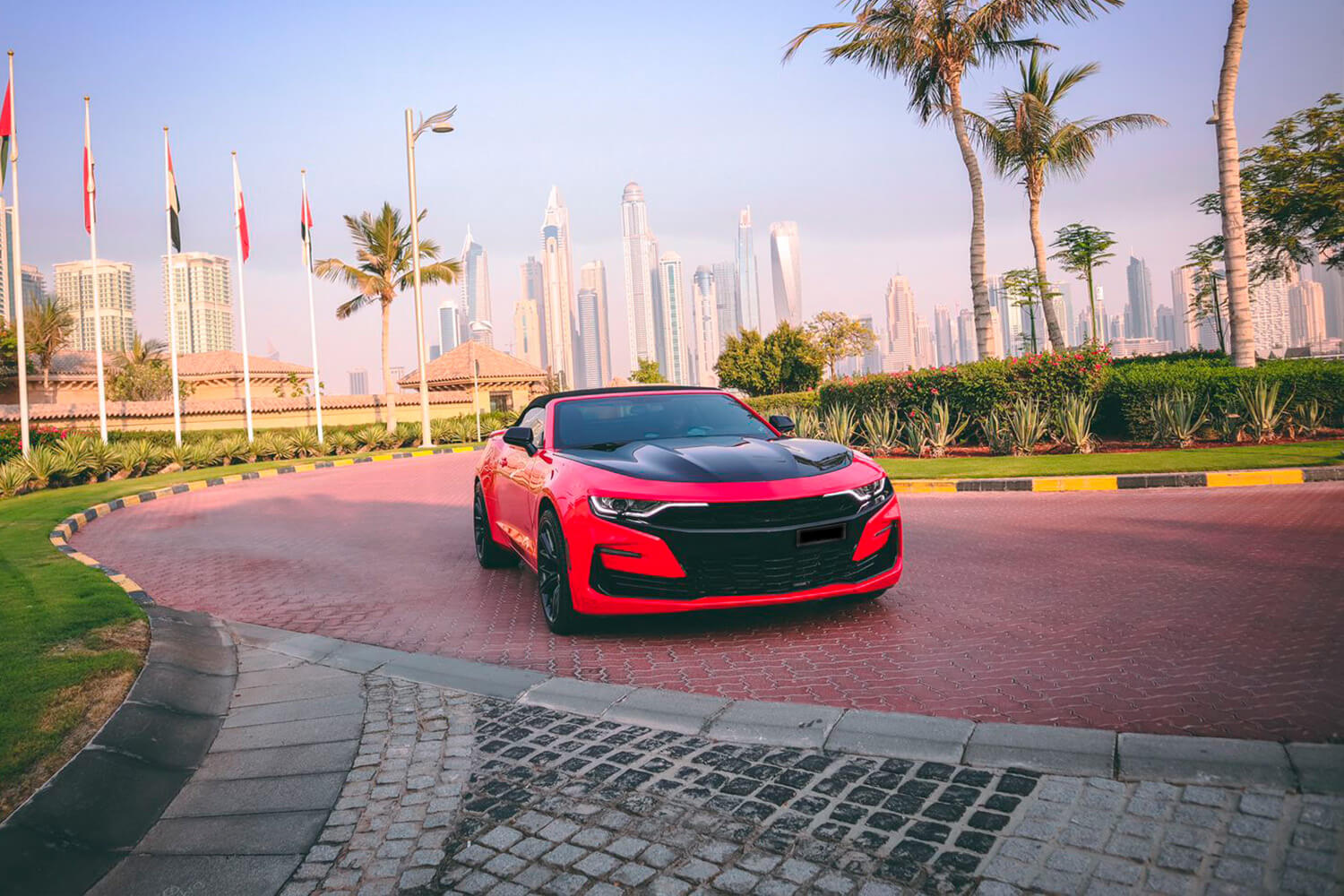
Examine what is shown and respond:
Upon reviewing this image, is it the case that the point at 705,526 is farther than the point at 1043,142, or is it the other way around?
the point at 1043,142

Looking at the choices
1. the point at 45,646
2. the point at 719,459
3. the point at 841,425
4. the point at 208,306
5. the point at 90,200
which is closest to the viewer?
the point at 45,646

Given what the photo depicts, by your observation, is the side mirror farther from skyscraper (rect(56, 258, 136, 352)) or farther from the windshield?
skyscraper (rect(56, 258, 136, 352))

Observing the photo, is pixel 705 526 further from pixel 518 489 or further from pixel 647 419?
pixel 518 489

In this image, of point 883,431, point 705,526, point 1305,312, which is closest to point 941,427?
point 883,431

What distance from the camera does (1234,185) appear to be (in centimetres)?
1722

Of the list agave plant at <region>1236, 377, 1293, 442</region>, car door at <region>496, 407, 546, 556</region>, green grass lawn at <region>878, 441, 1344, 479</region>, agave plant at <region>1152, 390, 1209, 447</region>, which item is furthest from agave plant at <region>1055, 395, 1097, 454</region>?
car door at <region>496, 407, 546, 556</region>

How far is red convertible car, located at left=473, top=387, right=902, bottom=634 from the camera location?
16.6 ft

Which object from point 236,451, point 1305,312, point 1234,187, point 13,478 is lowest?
point 13,478

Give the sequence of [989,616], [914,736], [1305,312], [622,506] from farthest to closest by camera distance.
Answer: [1305,312], [989,616], [622,506], [914,736]

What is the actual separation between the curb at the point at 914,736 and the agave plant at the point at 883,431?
1443 centimetres

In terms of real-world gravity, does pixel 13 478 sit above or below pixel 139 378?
below

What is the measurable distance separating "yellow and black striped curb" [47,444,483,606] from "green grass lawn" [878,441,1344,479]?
9.95 m

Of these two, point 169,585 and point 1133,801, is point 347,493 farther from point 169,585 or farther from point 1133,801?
point 1133,801

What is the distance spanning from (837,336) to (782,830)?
8199 centimetres
